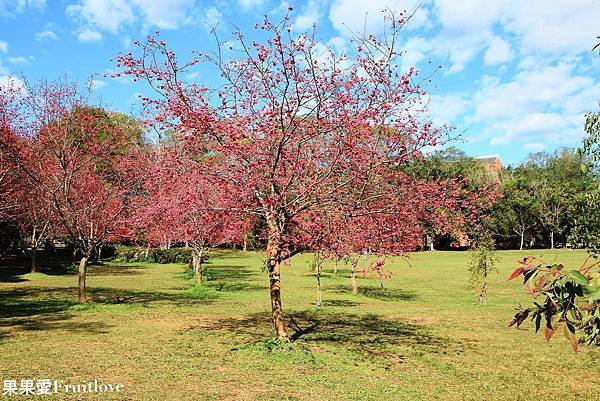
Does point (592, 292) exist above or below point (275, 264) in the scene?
above

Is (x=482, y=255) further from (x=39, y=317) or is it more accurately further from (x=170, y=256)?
(x=170, y=256)

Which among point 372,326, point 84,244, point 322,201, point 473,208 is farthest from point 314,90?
point 84,244

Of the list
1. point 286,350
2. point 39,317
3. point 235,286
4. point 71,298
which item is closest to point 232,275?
point 235,286

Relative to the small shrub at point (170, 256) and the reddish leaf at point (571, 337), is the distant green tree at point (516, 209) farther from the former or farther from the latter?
the reddish leaf at point (571, 337)

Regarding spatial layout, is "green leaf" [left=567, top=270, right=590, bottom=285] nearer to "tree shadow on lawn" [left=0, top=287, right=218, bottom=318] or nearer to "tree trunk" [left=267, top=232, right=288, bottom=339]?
"tree trunk" [left=267, top=232, right=288, bottom=339]

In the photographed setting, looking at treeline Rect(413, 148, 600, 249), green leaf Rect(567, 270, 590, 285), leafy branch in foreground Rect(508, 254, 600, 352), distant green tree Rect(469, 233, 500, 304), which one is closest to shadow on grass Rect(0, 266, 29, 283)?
distant green tree Rect(469, 233, 500, 304)

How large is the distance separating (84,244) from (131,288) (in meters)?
6.69

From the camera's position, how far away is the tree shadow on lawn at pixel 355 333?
434 inches

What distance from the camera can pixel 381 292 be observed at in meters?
23.1

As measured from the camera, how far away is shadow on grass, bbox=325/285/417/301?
2106 cm

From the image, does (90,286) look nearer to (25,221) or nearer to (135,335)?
(25,221)

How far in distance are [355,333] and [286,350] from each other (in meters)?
3.12

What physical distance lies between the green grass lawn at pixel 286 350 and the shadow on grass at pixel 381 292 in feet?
3.95

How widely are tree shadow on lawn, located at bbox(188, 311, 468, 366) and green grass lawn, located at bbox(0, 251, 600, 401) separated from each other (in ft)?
0.10
